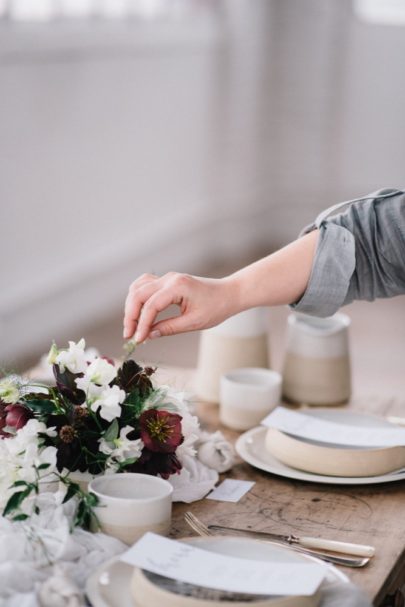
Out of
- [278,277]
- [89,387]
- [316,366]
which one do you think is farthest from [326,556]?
[316,366]

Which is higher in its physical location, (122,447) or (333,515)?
(122,447)

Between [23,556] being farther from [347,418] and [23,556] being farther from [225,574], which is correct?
[347,418]

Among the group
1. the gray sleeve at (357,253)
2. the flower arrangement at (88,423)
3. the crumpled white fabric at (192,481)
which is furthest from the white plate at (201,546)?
the gray sleeve at (357,253)

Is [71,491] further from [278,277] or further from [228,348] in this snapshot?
[228,348]

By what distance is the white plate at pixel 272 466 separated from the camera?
4.96ft

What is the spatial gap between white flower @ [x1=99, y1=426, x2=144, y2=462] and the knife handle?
0.83 feet

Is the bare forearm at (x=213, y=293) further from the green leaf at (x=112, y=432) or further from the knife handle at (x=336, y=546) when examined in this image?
the knife handle at (x=336, y=546)

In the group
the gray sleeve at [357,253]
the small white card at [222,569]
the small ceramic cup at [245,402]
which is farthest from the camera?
the small ceramic cup at [245,402]

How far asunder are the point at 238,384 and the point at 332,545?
1.82 feet

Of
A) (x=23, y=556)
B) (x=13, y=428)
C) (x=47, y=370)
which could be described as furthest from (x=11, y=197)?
(x=23, y=556)

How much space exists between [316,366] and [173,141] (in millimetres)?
3783

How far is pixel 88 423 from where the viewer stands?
135 centimetres

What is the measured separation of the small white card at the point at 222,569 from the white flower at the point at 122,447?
8.1 inches

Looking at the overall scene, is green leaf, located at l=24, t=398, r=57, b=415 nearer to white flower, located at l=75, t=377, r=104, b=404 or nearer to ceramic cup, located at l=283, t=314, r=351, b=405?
white flower, located at l=75, t=377, r=104, b=404
